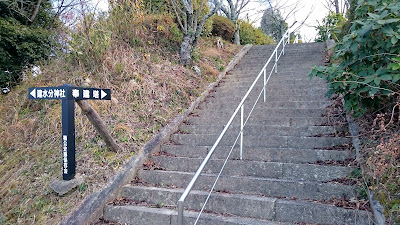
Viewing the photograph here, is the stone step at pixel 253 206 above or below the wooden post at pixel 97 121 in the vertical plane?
below

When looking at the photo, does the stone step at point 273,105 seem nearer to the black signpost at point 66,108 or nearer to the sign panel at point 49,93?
the black signpost at point 66,108

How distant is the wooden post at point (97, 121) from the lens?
3.84 meters

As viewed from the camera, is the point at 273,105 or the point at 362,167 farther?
the point at 273,105

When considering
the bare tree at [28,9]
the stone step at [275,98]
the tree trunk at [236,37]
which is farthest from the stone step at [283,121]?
the tree trunk at [236,37]

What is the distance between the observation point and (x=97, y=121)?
3967 mm

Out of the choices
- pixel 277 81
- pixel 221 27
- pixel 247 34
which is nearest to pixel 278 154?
pixel 277 81

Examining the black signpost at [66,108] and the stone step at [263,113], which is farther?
the stone step at [263,113]

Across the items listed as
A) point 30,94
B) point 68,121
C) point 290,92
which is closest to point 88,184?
point 68,121

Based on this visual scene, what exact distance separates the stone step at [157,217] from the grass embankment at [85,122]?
45 centimetres

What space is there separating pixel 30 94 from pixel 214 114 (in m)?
3.16

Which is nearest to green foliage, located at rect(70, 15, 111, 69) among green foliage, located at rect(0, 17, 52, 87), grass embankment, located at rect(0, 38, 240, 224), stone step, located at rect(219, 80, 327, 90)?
grass embankment, located at rect(0, 38, 240, 224)

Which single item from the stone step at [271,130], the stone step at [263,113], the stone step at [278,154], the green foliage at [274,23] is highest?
the green foliage at [274,23]

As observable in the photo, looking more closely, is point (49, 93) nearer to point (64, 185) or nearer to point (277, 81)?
point (64, 185)

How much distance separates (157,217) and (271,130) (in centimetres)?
225
